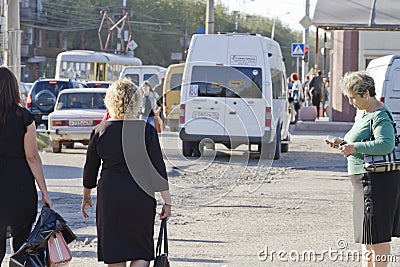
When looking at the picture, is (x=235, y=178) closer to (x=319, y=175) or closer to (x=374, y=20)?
(x=319, y=175)

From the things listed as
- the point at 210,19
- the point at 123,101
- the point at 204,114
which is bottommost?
the point at 204,114

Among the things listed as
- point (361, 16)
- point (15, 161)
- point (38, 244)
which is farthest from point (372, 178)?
point (361, 16)

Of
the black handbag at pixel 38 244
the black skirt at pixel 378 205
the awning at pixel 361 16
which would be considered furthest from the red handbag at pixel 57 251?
the awning at pixel 361 16

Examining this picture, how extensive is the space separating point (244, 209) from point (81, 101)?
Result: 10.4 meters

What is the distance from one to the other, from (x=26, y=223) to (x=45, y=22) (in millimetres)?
74318

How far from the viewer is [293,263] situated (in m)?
8.72

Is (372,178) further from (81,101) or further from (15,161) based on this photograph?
(81,101)

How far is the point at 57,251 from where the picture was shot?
264 inches

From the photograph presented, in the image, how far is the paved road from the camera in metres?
9.17

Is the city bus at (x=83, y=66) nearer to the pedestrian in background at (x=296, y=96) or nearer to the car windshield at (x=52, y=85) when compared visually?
the pedestrian in background at (x=296, y=96)

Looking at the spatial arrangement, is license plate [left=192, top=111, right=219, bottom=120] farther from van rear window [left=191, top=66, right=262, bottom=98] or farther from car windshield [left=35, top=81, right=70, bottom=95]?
car windshield [left=35, top=81, right=70, bottom=95]

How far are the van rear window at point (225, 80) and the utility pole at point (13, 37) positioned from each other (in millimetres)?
6415

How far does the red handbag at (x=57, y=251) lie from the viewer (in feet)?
21.9

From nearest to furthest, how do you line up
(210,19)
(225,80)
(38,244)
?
(38,244) < (225,80) < (210,19)
